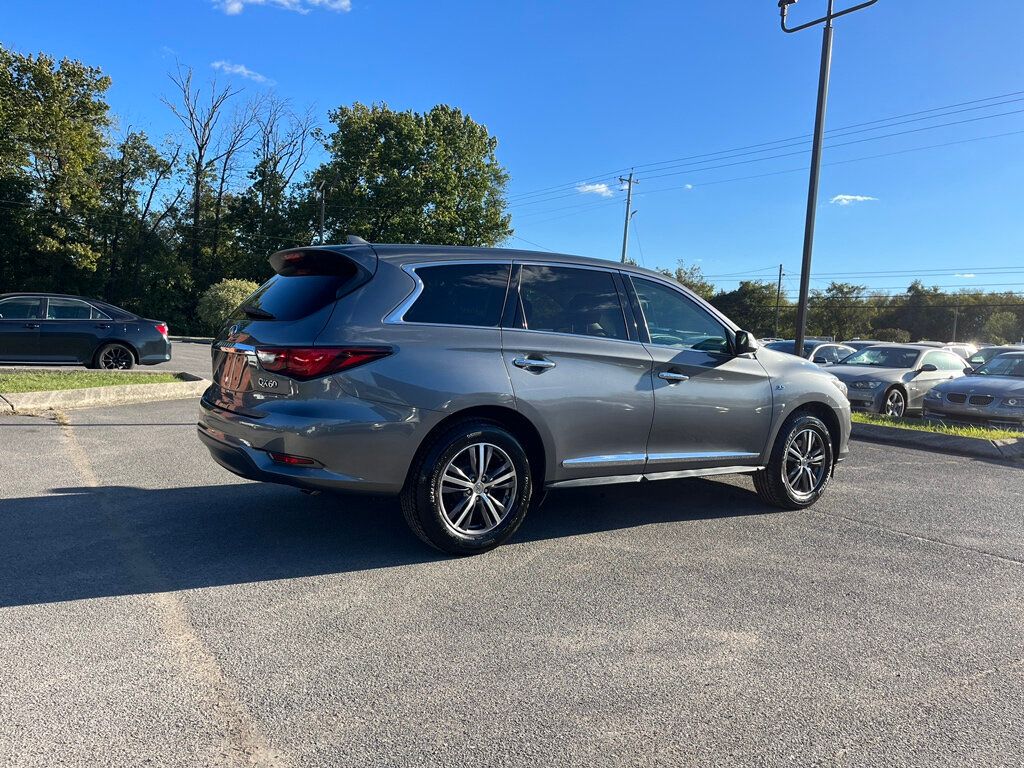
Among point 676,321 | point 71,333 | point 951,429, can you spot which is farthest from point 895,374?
point 71,333

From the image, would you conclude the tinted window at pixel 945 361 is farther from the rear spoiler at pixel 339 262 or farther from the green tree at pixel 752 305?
the green tree at pixel 752 305

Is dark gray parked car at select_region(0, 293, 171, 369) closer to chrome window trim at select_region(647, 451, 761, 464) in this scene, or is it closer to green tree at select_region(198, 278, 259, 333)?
chrome window trim at select_region(647, 451, 761, 464)

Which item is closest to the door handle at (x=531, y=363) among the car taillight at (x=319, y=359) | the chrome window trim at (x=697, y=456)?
the car taillight at (x=319, y=359)

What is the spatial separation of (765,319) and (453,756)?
8549 cm

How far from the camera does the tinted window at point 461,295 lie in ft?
14.2

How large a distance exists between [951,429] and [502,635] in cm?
992

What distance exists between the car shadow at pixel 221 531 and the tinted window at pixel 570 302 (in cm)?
140

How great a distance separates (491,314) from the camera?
4.51m

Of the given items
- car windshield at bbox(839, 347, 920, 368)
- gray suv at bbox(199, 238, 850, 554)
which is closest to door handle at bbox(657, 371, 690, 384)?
gray suv at bbox(199, 238, 850, 554)

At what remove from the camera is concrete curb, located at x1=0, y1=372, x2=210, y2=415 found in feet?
29.8

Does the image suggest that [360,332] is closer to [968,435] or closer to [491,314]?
[491,314]

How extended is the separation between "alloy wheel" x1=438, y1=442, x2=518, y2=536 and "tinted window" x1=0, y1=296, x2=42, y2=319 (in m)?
11.2

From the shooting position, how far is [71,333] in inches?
492

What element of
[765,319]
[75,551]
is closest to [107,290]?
[75,551]
